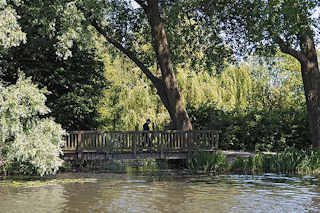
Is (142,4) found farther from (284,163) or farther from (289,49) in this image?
(284,163)

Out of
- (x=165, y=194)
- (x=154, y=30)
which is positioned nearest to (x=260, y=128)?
(x=154, y=30)

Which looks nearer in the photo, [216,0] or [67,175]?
[67,175]

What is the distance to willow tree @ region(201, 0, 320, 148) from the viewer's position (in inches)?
667

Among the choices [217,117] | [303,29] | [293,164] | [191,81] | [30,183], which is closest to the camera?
[30,183]

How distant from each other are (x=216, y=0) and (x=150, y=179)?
29.9ft

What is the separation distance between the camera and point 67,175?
18.9m

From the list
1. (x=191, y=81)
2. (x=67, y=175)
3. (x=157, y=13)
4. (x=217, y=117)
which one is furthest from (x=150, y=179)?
(x=191, y=81)

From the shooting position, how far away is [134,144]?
67.5ft

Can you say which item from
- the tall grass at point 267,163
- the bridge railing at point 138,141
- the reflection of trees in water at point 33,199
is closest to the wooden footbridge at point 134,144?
the bridge railing at point 138,141

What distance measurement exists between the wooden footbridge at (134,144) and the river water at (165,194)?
227cm

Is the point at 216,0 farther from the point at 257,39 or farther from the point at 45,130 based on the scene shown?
the point at 45,130

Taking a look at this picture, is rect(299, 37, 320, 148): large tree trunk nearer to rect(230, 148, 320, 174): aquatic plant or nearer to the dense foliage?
rect(230, 148, 320, 174): aquatic plant

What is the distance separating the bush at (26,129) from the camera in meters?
15.1

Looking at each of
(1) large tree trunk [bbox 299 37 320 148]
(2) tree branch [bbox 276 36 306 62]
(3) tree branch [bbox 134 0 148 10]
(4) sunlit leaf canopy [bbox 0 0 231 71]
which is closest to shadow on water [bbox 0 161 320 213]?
(1) large tree trunk [bbox 299 37 320 148]
